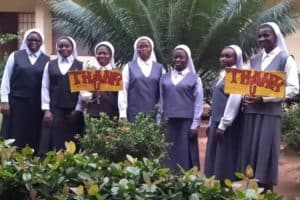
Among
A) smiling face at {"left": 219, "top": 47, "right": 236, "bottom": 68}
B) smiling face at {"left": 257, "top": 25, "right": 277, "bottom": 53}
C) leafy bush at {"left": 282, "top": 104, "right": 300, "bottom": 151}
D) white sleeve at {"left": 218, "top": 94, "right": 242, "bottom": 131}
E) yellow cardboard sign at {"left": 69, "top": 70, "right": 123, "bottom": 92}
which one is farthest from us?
leafy bush at {"left": 282, "top": 104, "right": 300, "bottom": 151}

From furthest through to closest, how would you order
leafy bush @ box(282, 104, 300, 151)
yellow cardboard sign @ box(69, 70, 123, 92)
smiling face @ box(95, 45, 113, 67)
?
leafy bush @ box(282, 104, 300, 151)
smiling face @ box(95, 45, 113, 67)
yellow cardboard sign @ box(69, 70, 123, 92)

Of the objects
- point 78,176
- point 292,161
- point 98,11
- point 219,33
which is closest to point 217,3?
point 219,33

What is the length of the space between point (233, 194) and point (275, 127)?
2.70 m

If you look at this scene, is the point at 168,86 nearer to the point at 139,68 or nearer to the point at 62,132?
the point at 139,68

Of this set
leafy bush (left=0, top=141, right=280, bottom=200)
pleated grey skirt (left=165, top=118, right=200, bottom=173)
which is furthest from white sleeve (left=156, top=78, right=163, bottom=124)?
leafy bush (left=0, top=141, right=280, bottom=200)

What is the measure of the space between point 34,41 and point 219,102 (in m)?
2.05

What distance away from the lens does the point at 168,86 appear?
630cm

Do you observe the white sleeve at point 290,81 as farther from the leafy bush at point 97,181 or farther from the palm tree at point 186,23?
the palm tree at point 186,23

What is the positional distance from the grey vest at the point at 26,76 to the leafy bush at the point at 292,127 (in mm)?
2850

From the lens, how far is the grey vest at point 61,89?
255 inches

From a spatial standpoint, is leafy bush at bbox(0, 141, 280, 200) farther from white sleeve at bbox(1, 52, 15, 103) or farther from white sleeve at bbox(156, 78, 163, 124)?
white sleeve at bbox(1, 52, 15, 103)

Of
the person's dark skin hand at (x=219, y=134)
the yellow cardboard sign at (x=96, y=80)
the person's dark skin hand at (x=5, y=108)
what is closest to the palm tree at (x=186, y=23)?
the person's dark skin hand at (x=5, y=108)

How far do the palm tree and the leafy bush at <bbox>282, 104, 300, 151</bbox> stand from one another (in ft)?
4.35

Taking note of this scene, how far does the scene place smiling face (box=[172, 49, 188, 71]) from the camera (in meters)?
6.23
